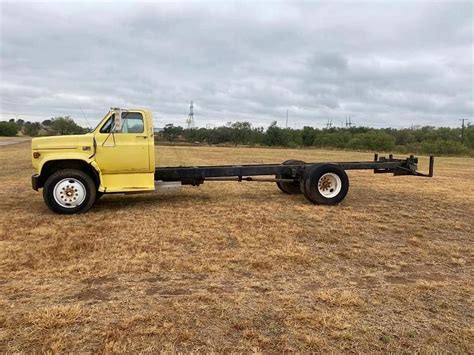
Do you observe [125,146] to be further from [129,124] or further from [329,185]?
[329,185]

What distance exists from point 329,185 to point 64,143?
19.8 ft

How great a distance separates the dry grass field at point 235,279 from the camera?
11.7ft

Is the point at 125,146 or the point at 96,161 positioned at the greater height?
the point at 125,146

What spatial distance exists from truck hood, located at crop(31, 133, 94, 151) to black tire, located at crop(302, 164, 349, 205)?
A: 15.9 ft

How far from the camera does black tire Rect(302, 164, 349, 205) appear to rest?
31.6 feet

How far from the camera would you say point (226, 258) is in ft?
18.7

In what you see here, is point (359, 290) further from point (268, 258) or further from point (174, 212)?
point (174, 212)

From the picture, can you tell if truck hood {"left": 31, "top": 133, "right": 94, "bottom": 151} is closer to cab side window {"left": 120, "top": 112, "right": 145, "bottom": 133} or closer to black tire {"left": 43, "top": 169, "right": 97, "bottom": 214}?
black tire {"left": 43, "top": 169, "right": 97, "bottom": 214}

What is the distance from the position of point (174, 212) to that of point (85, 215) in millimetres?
1768

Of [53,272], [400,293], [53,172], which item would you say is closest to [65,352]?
[53,272]

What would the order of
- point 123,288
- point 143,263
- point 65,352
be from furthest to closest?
point 143,263 < point 123,288 < point 65,352

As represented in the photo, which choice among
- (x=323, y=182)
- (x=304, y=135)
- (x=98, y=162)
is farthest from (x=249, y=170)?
(x=304, y=135)

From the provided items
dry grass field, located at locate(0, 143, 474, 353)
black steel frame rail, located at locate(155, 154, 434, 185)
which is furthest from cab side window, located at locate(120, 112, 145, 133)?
dry grass field, located at locate(0, 143, 474, 353)

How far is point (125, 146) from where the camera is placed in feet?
27.7
